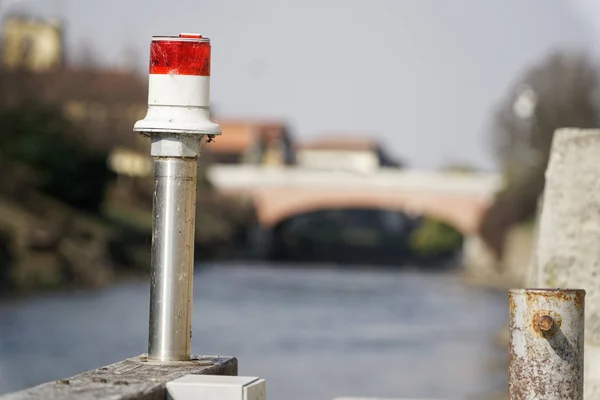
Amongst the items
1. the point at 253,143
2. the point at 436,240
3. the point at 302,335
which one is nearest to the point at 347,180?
the point at 436,240

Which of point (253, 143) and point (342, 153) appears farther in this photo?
point (342, 153)

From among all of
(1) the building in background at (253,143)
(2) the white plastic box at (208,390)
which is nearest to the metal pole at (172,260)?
(2) the white plastic box at (208,390)

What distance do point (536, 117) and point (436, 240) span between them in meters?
37.9

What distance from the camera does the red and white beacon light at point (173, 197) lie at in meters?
4.89

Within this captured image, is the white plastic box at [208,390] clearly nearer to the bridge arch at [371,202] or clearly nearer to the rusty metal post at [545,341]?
the rusty metal post at [545,341]

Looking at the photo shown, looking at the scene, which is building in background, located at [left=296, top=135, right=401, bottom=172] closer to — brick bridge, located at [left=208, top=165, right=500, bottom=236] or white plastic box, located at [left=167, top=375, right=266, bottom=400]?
brick bridge, located at [left=208, top=165, right=500, bottom=236]

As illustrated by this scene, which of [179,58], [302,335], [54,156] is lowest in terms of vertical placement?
[302,335]

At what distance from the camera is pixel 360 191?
2805 inches

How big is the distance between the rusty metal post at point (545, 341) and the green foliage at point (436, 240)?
85387 millimetres

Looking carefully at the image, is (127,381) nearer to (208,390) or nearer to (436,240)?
(208,390)

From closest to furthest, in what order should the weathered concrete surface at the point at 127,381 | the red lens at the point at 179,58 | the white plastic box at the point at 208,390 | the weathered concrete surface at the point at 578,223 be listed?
the weathered concrete surface at the point at 127,381 → the white plastic box at the point at 208,390 → the red lens at the point at 179,58 → the weathered concrete surface at the point at 578,223

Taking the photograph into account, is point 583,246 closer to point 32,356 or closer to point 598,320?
point 598,320

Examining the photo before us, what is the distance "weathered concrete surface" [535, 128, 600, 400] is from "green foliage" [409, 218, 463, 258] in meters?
84.1

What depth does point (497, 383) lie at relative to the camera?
78.4ft
